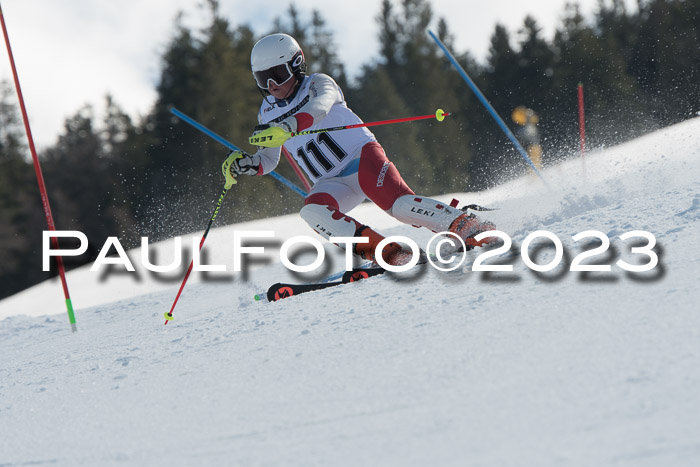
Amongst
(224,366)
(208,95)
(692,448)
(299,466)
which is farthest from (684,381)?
(208,95)

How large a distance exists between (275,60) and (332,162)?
24.6 inches

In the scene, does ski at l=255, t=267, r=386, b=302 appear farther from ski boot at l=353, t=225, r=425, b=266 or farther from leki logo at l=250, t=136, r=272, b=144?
leki logo at l=250, t=136, r=272, b=144

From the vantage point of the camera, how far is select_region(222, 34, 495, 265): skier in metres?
3.50

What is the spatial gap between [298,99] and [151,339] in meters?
1.51

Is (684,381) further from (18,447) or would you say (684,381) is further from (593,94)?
(593,94)

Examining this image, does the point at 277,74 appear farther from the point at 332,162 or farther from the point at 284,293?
the point at 284,293

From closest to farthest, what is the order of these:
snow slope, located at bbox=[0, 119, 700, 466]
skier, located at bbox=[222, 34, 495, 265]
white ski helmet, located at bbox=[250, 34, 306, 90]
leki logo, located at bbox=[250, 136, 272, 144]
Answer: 1. snow slope, located at bbox=[0, 119, 700, 466]
2. leki logo, located at bbox=[250, 136, 272, 144]
3. skier, located at bbox=[222, 34, 495, 265]
4. white ski helmet, located at bbox=[250, 34, 306, 90]

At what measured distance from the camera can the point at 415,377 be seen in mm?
1813

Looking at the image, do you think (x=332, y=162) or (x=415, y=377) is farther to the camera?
(x=332, y=162)

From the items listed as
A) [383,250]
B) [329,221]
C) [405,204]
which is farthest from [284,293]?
[405,204]

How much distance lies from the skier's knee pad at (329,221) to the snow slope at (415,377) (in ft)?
1.49

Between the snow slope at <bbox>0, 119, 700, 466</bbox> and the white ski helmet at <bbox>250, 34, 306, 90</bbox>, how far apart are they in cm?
125

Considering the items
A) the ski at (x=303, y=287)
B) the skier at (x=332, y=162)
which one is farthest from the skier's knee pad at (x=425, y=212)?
the ski at (x=303, y=287)

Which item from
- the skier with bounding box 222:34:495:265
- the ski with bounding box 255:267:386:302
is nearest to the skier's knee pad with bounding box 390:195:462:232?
the skier with bounding box 222:34:495:265
